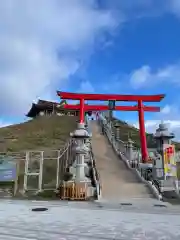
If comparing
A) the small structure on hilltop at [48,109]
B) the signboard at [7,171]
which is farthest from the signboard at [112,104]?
the small structure on hilltop at [48,109]

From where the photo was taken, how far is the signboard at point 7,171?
13.2 meters

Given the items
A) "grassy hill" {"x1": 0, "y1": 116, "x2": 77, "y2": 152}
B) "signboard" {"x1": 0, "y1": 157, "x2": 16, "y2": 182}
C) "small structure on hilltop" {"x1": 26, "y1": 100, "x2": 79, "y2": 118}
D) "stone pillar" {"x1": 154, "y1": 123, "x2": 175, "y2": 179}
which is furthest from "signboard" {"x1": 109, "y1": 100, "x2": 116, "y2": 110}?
"small structure on hilltop" {"x1": 26, "y1": 100, "x2": 79, "y2": 118}

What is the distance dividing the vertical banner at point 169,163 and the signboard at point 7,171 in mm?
8187

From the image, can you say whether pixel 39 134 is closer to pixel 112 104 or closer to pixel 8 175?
pixel 112 104

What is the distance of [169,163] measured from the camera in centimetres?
1457

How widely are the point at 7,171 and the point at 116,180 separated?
6086 mm

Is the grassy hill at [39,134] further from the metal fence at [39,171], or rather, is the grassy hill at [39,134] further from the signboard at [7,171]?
the signboard at [7,171]

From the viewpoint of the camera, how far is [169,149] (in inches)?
593

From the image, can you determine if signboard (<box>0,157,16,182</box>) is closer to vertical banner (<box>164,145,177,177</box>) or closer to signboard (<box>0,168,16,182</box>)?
signboard (<box>0,168,16,182</box>)

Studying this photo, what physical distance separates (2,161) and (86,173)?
4557mm

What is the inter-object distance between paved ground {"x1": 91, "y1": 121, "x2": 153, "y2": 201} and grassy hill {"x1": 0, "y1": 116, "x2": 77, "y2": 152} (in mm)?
11061

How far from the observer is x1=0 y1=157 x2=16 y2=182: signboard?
43.4ft

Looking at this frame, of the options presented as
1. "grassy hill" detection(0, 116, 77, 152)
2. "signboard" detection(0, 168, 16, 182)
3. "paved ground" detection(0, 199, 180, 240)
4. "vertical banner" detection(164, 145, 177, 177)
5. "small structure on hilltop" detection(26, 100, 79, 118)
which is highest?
"small structure on hilltop" detection(26, 100, 79, 118)

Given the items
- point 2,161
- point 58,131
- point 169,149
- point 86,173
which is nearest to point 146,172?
point 169,149
